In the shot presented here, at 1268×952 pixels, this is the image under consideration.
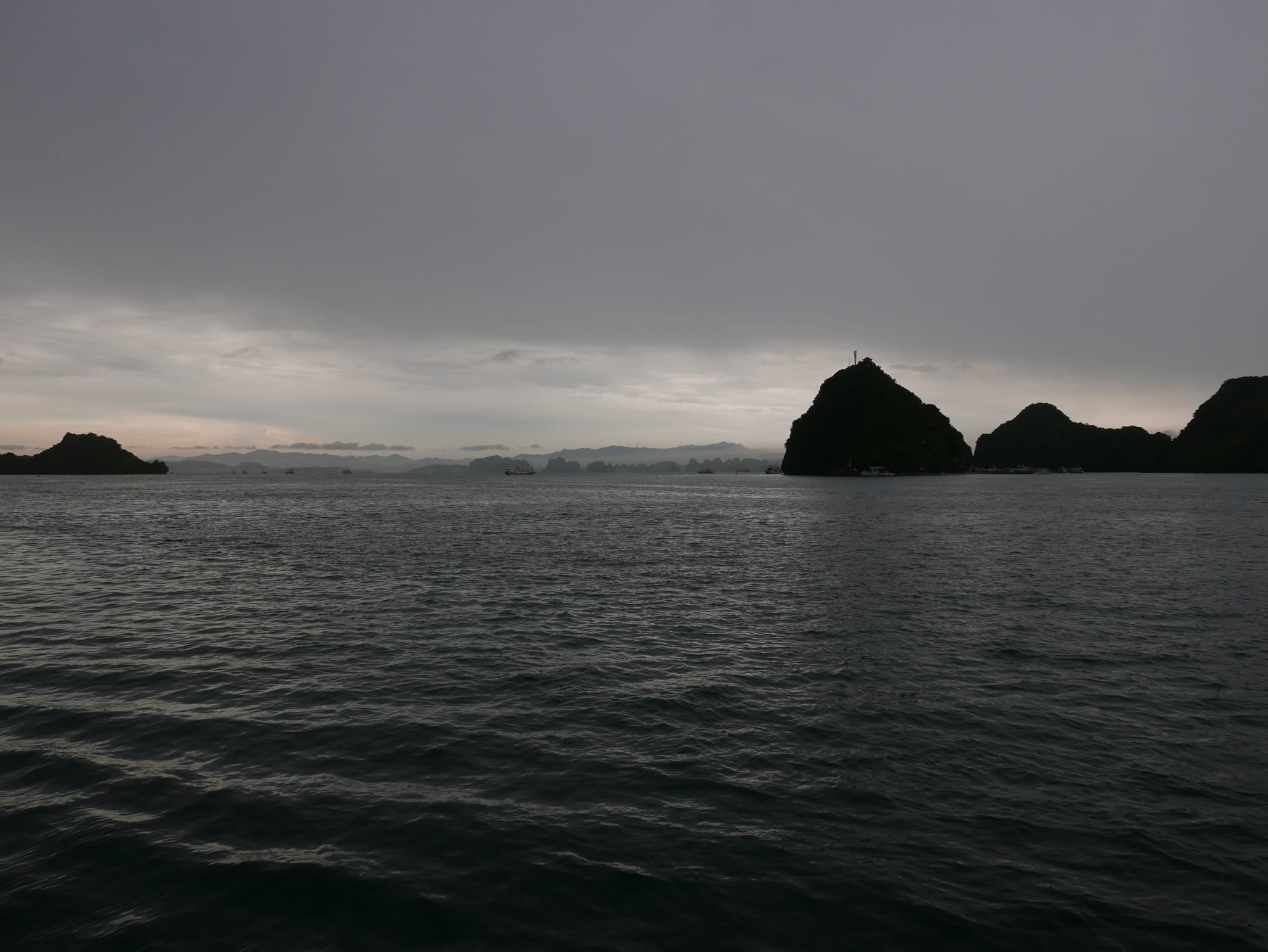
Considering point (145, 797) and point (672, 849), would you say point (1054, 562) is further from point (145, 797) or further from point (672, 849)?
point (145, 797)

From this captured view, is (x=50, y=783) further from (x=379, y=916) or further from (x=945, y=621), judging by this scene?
(x=945, y=621)

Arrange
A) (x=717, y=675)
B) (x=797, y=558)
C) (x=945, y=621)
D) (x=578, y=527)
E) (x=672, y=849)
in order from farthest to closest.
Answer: (x=578, y=527) → (x=797, y=558) → (x=945, y=621) → (x=717, y=675) → (x=672, y=849)

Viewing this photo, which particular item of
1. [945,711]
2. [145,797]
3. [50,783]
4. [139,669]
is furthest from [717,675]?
[139,669]

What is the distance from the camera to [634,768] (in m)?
14.9

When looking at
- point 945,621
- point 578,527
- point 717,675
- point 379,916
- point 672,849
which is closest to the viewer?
point 379,916

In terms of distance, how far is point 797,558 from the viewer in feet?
177

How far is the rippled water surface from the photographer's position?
9.98 metres

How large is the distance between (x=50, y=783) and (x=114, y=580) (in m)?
34.8

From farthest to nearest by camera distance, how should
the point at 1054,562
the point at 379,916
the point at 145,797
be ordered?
the point at 1054,562
the point at 145,797
the point at 379,916

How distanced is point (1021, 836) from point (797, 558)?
42262mm

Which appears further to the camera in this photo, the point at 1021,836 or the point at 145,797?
the point at 145,797

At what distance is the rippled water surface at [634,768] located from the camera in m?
9.98

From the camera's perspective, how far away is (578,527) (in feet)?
271

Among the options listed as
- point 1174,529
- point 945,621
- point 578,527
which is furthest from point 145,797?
point 1174,529
